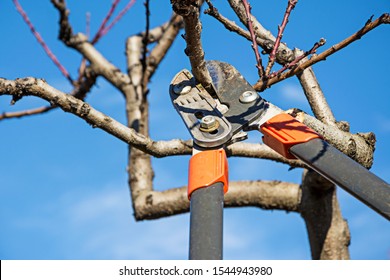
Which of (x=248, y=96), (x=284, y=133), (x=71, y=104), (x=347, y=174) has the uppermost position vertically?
(x=71, y=104)

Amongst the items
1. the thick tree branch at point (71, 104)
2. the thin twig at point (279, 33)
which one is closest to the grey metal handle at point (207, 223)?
the thin twig at point (279, 33)

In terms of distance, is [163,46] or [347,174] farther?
[163,46]

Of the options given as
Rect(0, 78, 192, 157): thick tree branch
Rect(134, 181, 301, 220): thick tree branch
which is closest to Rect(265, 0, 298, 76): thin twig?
Rect(0, 78, 192, 157): thick tree branch

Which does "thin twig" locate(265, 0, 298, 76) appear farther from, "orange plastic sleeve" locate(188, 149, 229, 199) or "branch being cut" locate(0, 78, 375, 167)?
"orange plastic sleeve" locate(188, 149, 229, 199)

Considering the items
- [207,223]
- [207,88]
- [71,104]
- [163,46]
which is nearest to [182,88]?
[207,88]

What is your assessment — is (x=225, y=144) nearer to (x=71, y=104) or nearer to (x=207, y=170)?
(x=207, y=170)

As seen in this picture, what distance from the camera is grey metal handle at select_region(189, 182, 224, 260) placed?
7.12 ft

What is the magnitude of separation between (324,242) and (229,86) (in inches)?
66.4

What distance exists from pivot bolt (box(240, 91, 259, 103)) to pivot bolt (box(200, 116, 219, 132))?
187 millimetres

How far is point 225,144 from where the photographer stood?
2.63 meters

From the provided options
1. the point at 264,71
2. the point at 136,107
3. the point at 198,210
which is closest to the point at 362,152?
the point at 264,71

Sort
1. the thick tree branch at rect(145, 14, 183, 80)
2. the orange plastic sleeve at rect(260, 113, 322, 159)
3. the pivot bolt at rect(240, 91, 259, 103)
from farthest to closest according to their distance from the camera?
the thick tree branch at rect(145, 14, 183, 80)
the pivot bolt at rect(240, 91, 259, 103)
the orange plastic sleeve at rect(260, 113, 322, 159)

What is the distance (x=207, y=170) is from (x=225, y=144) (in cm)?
25
